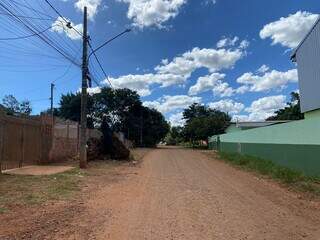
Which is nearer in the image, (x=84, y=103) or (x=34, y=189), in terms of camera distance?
(x=34, y=189)

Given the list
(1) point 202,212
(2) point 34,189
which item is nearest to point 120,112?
(2) point 34,189

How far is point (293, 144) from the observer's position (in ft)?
62.2

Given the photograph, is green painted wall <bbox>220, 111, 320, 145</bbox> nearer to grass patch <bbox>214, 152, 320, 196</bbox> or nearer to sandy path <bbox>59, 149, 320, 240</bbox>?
grass patch <bbox>214, 152, 320, 196</bbox>

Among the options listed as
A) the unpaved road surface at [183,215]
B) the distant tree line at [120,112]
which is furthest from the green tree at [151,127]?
the unpaved road surface at [183,215]

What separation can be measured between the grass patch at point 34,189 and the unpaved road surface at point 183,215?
78 cm

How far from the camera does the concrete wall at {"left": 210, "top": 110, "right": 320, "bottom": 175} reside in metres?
16.1

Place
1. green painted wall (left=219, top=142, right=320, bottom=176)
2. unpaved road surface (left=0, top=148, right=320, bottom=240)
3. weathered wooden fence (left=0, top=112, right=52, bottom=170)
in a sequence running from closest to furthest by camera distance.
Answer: unpaved road surface (left=0, top=148, right=320, bottom=240) < green painted wall (left=219, top=142, right=320, bottom=176) < weathered wooden fence (left=0, top=112, right=52, bottom=170)

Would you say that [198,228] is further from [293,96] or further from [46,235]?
[293,96]

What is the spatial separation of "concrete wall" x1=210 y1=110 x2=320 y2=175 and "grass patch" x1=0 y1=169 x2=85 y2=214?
876 centimetres

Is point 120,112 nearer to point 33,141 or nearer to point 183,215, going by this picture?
point 33,141

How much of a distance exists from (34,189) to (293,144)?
11428 mm

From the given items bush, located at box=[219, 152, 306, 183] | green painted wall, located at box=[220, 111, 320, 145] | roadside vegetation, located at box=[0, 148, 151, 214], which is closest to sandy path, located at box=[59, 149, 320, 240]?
roadside vegetation, located at box=[0, 148, 151, 214]

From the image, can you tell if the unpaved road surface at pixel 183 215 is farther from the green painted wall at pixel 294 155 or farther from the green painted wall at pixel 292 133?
the green painted wall at pixel 292 133

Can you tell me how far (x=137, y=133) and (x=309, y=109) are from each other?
2817 inches
